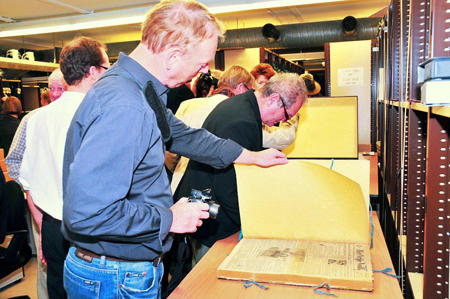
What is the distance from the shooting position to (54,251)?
1.90m

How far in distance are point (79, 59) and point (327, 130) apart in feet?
6.75

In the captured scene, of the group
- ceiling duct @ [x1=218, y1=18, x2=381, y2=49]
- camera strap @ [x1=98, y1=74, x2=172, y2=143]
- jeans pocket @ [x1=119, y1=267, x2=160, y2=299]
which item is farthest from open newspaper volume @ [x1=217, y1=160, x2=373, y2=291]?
ceiling duct @ [x1=218, y1=18, x2=381, y2=49]

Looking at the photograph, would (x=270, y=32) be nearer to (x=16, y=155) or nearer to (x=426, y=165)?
(x=16, y=155)

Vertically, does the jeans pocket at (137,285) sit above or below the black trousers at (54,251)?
above

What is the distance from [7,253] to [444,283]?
8.28ft

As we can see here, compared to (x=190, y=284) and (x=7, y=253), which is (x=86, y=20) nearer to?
(x=7, y=253)

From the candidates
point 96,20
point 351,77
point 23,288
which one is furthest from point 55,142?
point 96,20

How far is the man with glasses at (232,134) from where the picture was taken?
1.66 metres

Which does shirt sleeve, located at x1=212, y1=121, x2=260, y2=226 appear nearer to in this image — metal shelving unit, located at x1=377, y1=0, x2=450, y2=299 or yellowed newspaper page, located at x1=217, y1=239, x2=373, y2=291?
yellowed newspaper page, located at x1=217, y1=239, x2=373, y2=291

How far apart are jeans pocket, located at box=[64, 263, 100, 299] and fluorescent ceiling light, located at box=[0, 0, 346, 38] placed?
17.0ft

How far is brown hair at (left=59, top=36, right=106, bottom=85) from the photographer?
182 cm

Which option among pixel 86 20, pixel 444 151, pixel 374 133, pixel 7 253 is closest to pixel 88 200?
pixel 444 151

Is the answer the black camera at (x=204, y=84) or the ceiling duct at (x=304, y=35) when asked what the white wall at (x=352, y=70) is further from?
the ceiling duct at (x=304, y=35)

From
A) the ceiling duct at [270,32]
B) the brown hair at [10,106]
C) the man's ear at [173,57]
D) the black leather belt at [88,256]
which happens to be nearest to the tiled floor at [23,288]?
the brown hair at [10,106]
